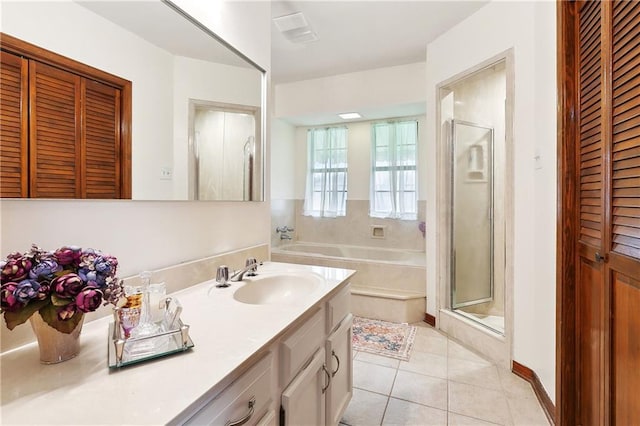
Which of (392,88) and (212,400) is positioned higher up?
(392,88)

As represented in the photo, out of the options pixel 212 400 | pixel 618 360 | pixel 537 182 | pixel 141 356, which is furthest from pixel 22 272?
pixel 537 182

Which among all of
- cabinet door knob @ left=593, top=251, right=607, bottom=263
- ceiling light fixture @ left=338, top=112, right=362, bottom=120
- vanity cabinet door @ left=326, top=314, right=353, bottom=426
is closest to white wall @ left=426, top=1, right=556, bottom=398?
cabinet door knob @ left=593, top=251, right=607, bottom=263

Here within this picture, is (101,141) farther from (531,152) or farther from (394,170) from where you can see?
(394,170)

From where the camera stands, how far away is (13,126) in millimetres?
778

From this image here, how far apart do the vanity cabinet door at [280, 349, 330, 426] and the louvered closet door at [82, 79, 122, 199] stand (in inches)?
35.0

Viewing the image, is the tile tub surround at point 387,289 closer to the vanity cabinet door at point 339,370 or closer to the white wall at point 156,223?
the vanity cabinet door at point 339,370

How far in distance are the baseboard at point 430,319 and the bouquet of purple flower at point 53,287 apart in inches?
108

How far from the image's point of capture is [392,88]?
3273 mm

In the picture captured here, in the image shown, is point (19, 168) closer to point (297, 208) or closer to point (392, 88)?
point (392, 88)

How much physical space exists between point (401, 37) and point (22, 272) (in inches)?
117

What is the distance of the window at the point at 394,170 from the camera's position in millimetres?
3730

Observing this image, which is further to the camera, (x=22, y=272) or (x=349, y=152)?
(x=349, y=152)

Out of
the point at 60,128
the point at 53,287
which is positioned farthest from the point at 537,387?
the point at 60,128

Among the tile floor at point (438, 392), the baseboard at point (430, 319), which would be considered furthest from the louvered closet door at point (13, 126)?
the baseboard at point (430, 319)
